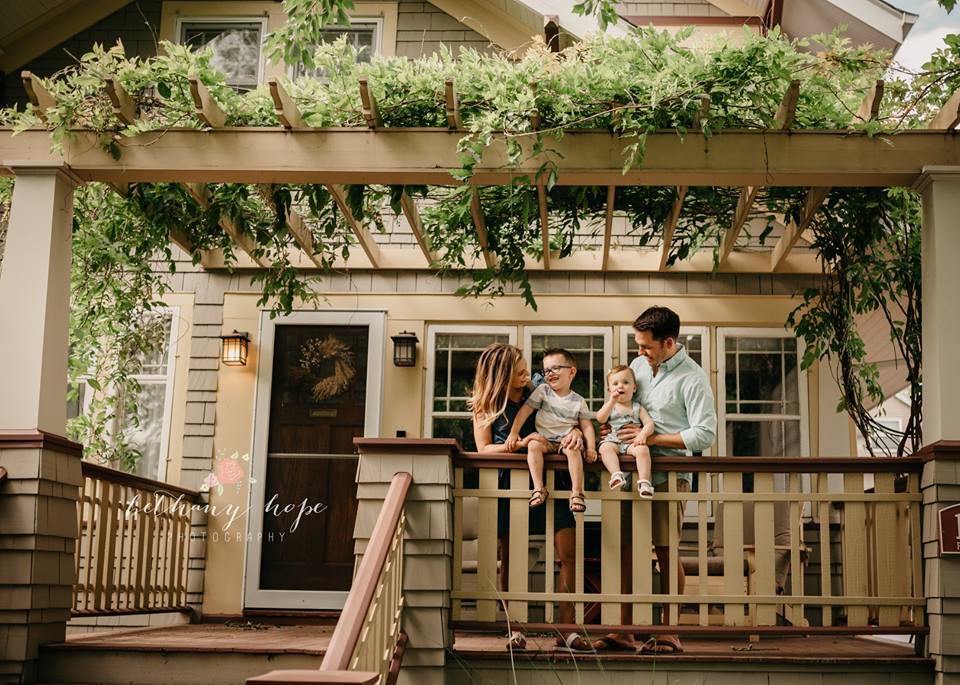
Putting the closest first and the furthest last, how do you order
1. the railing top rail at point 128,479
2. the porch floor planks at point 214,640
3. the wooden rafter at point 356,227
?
the porch floor planks at point 214,640, the railing top rail at point 128,479, the wooden rafter at point 356,227

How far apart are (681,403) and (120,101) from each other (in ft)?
9.98

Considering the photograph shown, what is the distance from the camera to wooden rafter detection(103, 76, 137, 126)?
192 inches

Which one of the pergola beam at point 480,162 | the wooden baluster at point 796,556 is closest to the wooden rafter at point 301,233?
the pergola beam at point 480,162

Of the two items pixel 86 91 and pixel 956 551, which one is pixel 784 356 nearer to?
pixel 956 551

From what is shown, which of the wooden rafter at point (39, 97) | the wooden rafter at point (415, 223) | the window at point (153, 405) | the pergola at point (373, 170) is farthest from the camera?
the window at point (153, 405)

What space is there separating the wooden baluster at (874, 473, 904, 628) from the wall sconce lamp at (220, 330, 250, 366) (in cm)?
472

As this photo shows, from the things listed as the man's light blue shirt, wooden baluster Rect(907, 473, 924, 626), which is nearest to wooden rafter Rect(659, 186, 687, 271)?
the man's light blue shirt

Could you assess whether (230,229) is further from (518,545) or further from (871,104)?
(871,104)

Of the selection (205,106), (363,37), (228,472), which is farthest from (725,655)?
(363,37)

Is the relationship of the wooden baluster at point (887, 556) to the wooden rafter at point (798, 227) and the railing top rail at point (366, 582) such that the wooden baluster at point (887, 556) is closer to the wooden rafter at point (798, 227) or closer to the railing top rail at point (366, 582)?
the wooden rafter at point (798, 227)

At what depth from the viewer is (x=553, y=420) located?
189 inches

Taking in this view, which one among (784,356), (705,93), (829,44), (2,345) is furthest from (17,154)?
(784,356)

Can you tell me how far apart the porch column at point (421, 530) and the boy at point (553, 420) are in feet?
1.23

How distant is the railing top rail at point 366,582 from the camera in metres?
3.27
